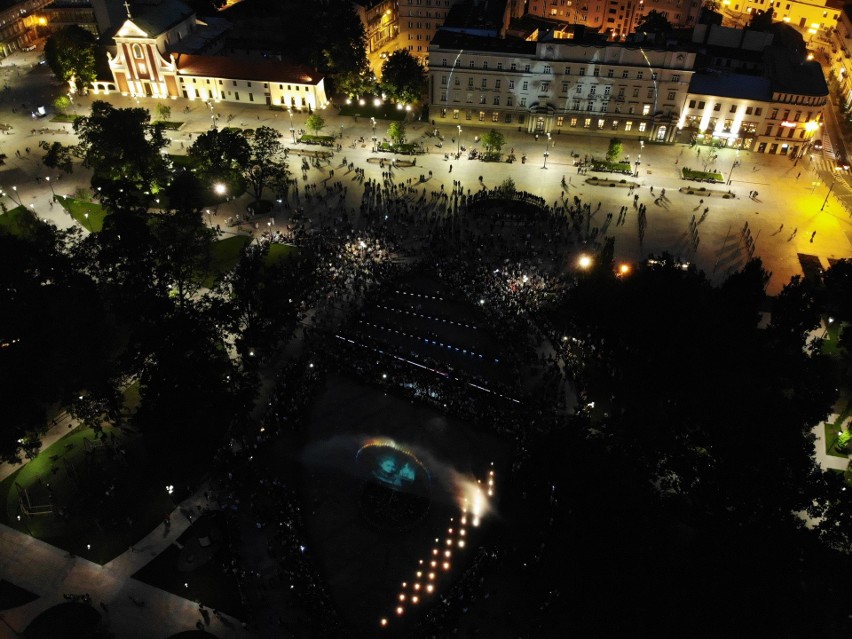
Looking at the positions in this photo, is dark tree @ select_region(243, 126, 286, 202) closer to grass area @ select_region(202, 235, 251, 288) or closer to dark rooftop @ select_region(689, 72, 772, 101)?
grass area @ select_region(202, 235, 251, 288)

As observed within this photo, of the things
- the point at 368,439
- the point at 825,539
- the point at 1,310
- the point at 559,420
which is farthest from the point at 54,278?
the point at 825,539

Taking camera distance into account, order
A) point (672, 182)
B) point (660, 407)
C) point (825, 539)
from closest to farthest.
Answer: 1. point (825, 539)
2. point (660, 407)
3. point (672, 182)

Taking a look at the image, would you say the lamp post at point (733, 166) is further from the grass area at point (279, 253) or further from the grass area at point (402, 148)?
the grass area at point (279, 253)

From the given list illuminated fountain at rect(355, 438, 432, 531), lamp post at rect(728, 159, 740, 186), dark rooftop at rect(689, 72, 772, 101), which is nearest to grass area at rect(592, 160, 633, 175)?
lamp post at rect(728, 159, 740, 186)

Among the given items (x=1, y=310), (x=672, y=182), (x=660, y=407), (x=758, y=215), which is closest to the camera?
(x=1, y=310)

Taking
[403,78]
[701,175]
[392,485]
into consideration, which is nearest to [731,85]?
[701,175]

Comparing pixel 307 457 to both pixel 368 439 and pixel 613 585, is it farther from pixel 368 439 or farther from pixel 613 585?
pixel 613 585

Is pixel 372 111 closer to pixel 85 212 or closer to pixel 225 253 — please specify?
pixel 225 253
